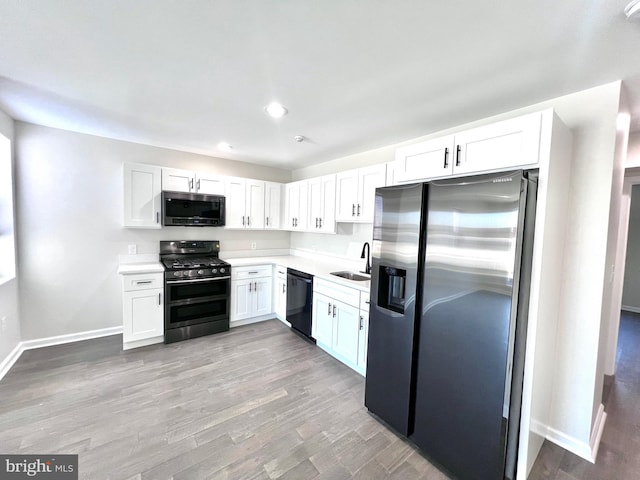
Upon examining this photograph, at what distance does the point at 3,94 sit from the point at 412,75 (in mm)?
3305

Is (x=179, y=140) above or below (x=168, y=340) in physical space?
above

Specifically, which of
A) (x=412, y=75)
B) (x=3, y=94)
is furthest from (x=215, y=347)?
(x=412, y=75)

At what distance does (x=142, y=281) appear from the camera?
3.21 metres

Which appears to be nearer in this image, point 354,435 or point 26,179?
point 354,435

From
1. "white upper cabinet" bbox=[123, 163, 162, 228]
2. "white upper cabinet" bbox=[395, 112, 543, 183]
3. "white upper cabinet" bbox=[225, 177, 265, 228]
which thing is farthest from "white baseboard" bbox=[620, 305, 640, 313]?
"white upper cabinet" bbox=[123, 163, 162, 228]

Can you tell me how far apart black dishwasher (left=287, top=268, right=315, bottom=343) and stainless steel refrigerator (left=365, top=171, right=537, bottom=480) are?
147 cm

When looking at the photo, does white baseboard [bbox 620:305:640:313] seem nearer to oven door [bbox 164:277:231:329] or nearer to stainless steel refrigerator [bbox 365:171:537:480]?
stainless steel refrigerator [bbox 365:171:537:480]

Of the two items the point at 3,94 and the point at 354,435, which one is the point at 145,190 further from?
the point at 354,435

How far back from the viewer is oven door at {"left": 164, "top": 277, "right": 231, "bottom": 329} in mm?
3369

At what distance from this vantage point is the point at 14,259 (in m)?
2.94

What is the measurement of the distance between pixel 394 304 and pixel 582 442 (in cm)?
161

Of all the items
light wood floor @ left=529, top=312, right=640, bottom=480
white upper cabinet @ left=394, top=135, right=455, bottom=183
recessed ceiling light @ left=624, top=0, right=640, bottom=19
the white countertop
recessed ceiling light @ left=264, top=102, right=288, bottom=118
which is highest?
recessed ceiling light @ left=264, top=102, right=288, bottom=118

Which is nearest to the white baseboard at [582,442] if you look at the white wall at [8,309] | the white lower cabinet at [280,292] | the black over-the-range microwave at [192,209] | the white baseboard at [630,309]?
the white lower cabinet at [280,292]

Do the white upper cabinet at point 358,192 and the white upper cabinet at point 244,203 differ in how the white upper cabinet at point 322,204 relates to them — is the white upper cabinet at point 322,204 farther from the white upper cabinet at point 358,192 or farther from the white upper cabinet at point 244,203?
the white upper cabinet at point 244,203
